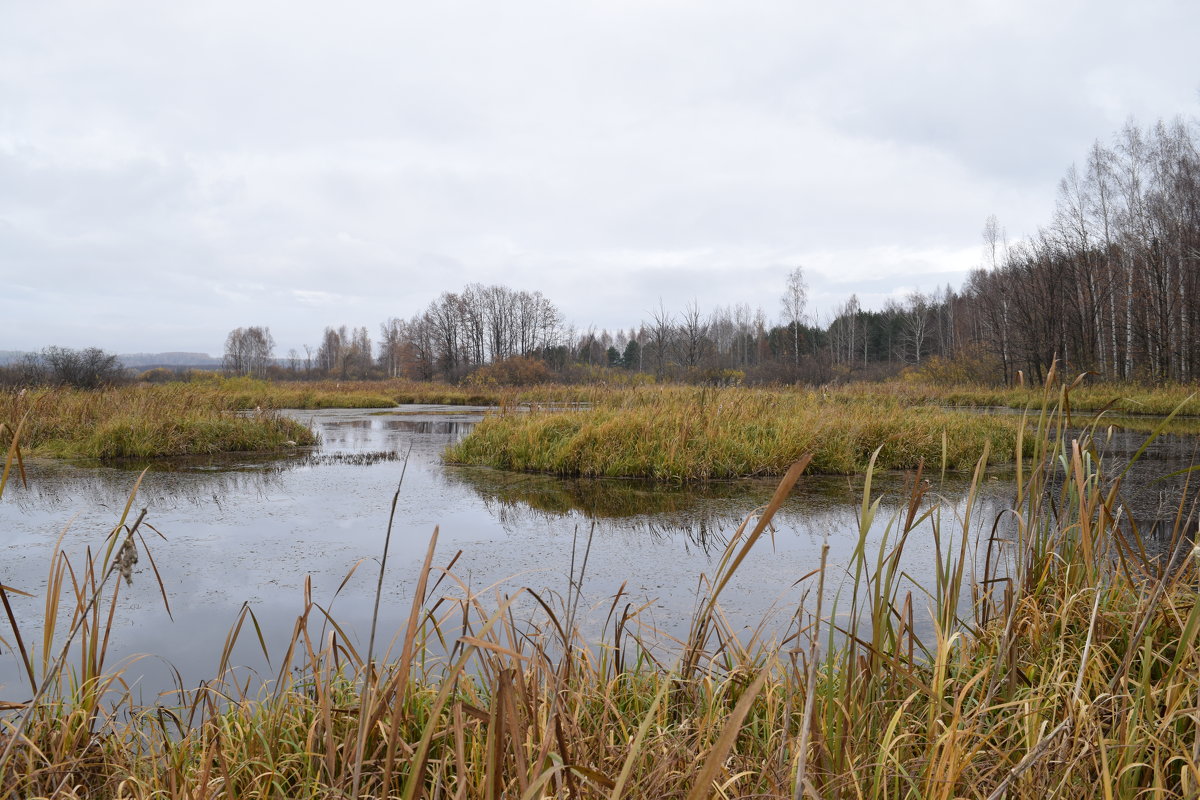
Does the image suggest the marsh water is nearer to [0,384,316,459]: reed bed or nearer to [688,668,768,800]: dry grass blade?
[688,668,768,800]: dry grass blade

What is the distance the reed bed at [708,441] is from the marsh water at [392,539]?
0.43 m

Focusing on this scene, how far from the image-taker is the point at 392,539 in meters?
4.84

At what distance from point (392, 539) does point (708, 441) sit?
13.7 feet

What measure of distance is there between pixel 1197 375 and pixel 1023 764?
24.1m

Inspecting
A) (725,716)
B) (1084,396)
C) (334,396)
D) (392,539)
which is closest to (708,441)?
(392,539)

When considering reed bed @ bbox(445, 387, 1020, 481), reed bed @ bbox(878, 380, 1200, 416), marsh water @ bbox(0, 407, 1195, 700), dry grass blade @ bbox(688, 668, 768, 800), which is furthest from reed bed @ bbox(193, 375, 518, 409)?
dry grass blade @ bbox(688, 668, 768, 800)

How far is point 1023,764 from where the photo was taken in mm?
1092

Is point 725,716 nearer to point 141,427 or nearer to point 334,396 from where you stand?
point 141,427

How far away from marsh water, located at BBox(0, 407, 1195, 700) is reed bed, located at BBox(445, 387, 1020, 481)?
43cm

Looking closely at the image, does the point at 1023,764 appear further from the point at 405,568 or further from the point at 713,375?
the point at 713,375

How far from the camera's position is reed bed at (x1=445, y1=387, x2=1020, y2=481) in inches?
304

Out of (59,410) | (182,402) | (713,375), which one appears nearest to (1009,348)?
(713,375)

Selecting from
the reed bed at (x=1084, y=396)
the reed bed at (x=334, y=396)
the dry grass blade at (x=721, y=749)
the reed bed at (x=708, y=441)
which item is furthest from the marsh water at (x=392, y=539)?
the reed bed at (x=334, y=396)

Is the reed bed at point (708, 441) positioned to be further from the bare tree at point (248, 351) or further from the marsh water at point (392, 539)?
the bare tree at point (248, 351)
